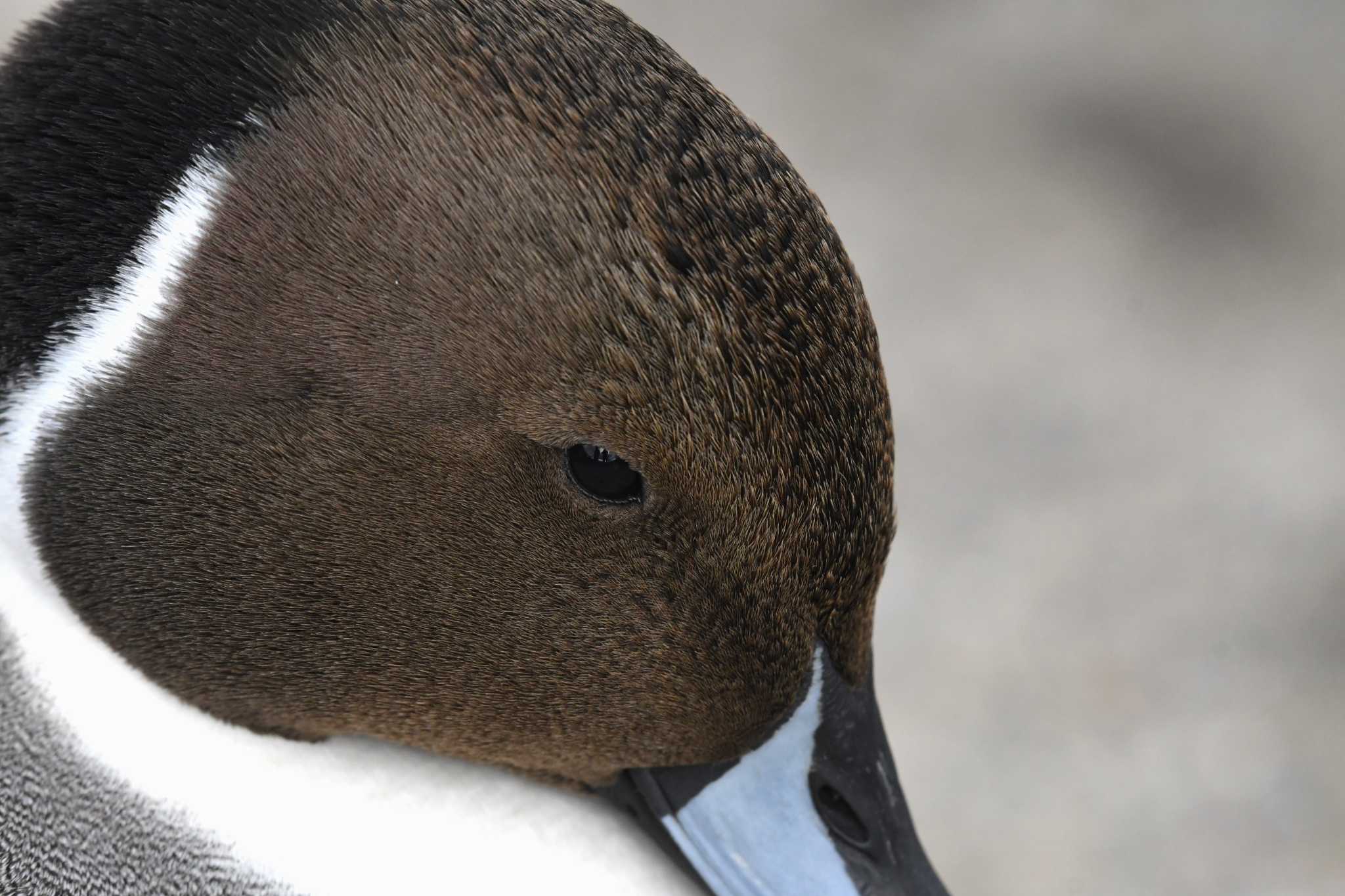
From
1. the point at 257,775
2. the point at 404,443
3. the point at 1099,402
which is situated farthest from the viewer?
the point at 1099,402

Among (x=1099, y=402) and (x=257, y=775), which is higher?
(x=1099, y=402)

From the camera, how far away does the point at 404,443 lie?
90 centimetres

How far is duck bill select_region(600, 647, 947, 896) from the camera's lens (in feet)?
3.37

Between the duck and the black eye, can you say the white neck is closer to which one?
the duck

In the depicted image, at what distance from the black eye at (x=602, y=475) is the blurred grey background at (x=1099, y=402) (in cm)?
157

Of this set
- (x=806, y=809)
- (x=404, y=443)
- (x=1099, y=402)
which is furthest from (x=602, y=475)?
(x=1099, y=402)

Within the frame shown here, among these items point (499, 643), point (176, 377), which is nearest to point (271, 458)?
point (176, 377)

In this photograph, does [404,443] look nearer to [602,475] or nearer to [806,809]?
[602,475]

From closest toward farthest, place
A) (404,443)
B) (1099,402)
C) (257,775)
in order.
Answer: (404,443)
(257,775)
(1099,402)

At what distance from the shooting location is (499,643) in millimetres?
972

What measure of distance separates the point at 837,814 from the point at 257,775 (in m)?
0.41

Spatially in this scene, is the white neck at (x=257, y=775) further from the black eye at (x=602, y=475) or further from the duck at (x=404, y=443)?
the black eye at (x=602, y=475)

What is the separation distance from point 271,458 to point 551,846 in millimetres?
379

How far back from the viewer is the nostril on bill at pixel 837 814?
1.04 metres
